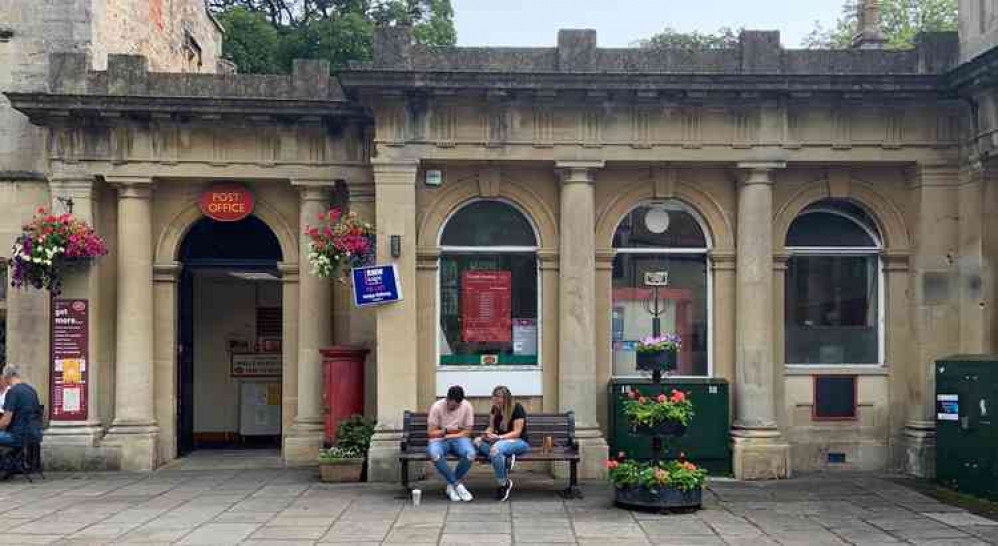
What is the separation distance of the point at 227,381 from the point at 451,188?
19.1 feet

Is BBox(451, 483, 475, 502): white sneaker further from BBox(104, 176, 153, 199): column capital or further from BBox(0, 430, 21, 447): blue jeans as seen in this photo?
BBox(104, 176, 153, 199): column capital

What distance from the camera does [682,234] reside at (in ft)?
45.3

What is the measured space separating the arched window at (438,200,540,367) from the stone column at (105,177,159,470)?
4357mm

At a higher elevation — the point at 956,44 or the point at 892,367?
the point at 956,44

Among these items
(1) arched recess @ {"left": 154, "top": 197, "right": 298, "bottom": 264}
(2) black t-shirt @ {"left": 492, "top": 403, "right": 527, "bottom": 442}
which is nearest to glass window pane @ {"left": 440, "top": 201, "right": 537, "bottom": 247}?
(1) arched recess @ {"left": 154, "top": 197, "right": 298, "bottom": 264}

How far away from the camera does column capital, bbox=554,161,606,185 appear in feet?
42.7

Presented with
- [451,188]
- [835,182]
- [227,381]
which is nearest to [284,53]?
[227,381]

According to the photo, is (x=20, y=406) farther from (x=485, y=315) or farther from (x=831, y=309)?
(x=831, y=309)

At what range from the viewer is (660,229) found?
45.2 feet

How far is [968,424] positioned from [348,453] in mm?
7690

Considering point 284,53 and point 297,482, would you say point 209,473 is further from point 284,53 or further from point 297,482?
point 284,53

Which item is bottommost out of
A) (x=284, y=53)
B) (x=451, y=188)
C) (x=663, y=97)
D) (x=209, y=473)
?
(x=209, y=473)

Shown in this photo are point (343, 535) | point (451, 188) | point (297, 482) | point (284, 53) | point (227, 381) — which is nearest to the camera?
point (343, 535)

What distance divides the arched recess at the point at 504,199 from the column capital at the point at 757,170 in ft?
8.69
